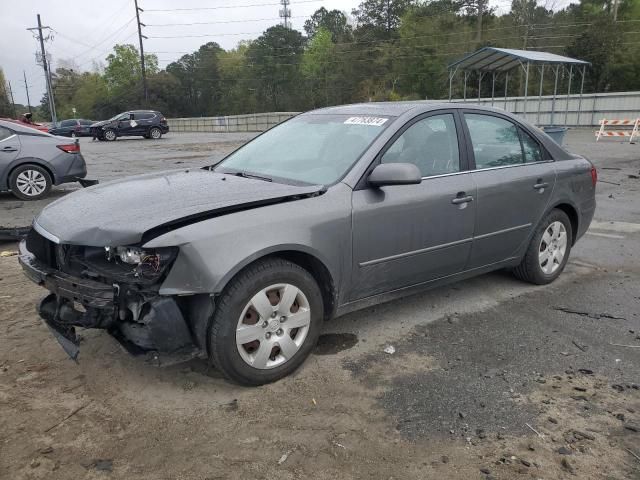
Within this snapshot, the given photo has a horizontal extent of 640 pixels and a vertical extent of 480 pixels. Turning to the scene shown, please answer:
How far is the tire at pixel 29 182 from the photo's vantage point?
9297mm

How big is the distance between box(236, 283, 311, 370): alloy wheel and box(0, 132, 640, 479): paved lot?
0.66ft

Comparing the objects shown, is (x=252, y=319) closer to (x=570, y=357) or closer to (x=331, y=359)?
(x=331, y=359)

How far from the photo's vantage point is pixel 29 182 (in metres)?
9.40

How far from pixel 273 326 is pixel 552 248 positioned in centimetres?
306

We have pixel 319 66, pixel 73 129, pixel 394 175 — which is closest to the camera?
pixel 394 175

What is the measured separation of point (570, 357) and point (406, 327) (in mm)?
1134

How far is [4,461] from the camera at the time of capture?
100 inches

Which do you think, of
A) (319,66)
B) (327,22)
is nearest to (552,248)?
(319,66)

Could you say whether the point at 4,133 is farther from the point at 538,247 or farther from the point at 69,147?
the point at 538,247

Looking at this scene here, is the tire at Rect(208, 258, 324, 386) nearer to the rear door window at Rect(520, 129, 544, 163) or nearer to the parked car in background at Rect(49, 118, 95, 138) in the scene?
the rear door window at Rect(520, 129, 544, 163)

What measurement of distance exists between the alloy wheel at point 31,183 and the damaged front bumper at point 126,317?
7.30m

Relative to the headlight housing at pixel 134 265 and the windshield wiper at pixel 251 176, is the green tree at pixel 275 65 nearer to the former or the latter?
the windshield wiper at pixel 251 176

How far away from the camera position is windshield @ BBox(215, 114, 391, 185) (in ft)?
12.0

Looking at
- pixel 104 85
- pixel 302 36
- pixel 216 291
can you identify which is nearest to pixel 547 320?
pixel 216 291
